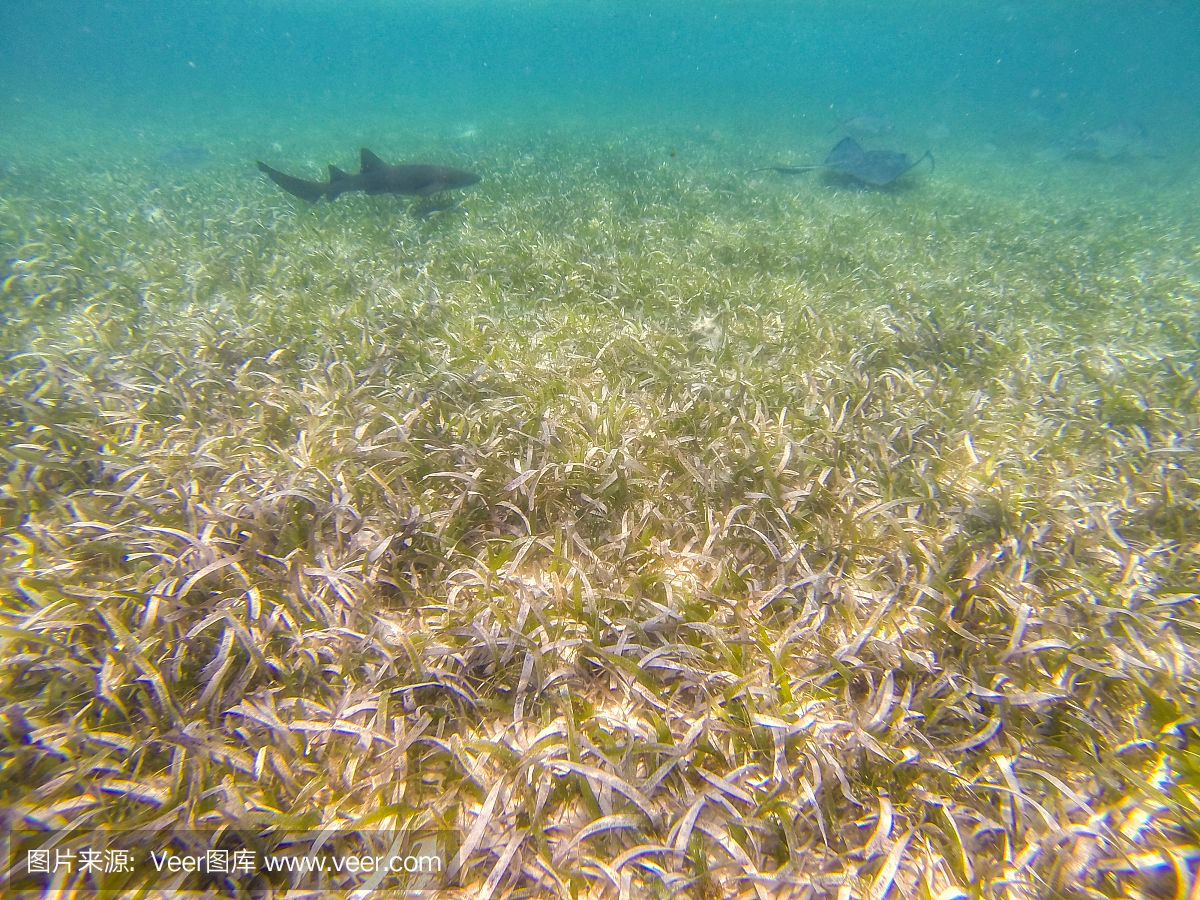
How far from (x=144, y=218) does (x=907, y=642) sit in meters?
12.1

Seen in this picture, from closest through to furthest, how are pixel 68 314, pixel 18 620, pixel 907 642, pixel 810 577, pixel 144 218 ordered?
pixel 18 620 → pixel 907 642 → pixel 810 577 → pixel 68 314 → pixel 144 218

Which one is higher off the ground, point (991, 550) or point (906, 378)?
point (906, 378)

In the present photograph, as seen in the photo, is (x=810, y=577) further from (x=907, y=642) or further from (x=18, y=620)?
(x=18, y=620)

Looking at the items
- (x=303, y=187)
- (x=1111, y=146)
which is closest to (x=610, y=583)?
(x=303, y=187)

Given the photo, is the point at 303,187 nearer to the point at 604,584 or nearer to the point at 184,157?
the point at 604,584

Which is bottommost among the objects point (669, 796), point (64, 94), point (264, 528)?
point (669, 796)

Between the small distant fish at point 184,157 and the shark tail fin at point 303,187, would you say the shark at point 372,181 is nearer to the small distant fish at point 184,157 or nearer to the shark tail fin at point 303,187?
the shark tail fin at point 303,187

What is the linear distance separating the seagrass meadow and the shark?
3.81 metres

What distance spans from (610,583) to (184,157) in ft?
67.6

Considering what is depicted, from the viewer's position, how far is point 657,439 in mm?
3641

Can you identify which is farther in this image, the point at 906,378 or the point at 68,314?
the point at 68,314

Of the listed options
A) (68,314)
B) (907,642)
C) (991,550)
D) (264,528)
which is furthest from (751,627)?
(68,314)

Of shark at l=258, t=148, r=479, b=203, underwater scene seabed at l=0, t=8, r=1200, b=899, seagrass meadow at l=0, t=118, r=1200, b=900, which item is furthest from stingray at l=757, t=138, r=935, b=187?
shark at l=258, t=148, r=479, b=203

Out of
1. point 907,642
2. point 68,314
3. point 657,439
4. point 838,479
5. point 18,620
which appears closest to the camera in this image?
point 18,620
